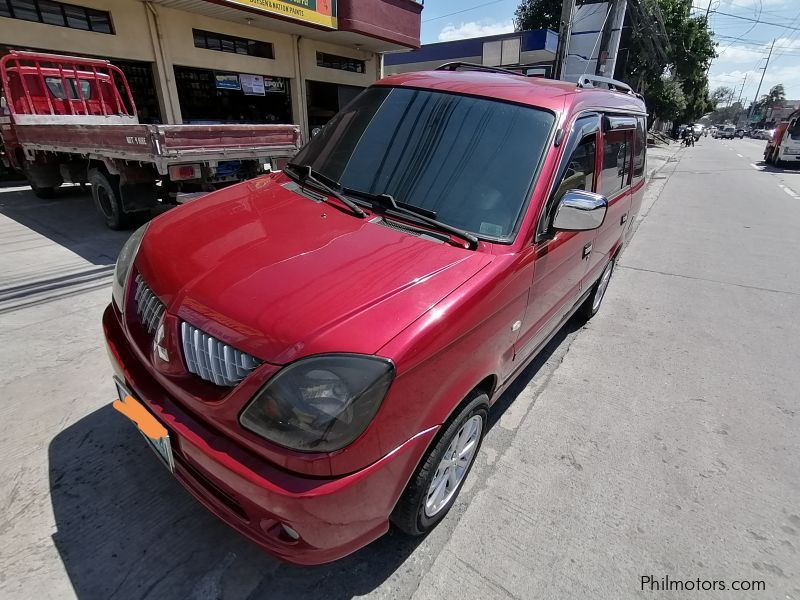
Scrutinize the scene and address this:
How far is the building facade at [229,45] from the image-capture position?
8961 millimetres

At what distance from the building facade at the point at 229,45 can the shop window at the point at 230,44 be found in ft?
0.08

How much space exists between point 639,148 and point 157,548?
497 cm

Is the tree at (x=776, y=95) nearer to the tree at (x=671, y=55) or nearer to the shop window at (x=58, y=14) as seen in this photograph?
the tree at (x=671, y=55)

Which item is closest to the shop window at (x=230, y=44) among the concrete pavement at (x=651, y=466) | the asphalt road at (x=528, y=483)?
the asphalt road at (x=528, y=483)

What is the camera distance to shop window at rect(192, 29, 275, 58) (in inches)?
442

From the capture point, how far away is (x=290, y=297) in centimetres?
156

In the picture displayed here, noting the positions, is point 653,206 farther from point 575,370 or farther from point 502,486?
point 502,486

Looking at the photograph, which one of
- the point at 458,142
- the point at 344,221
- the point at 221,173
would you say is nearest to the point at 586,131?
the point at 458,142

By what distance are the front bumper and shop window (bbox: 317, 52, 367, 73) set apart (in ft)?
51.7

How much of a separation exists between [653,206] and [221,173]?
9663 millimetres

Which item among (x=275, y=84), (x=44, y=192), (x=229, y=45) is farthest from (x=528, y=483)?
(x=275, y=84)

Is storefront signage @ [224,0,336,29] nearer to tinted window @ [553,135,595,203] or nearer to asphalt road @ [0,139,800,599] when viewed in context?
asphalt road @ [0,139,800,599]

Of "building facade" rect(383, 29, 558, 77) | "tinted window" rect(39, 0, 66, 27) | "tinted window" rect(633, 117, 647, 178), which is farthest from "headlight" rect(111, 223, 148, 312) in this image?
"building facade" rect(383, 29, 558, 77)

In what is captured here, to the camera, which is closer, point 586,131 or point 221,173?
point 586,131
